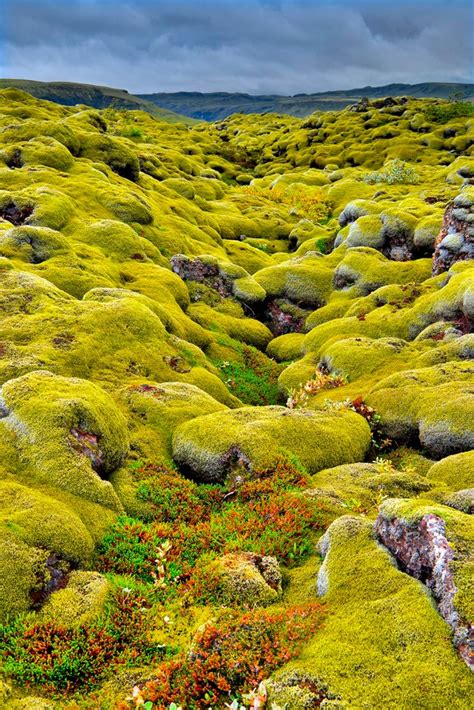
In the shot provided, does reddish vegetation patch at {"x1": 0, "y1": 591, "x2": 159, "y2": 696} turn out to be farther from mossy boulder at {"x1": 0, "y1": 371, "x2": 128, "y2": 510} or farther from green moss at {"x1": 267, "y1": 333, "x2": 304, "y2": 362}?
green moss at {"x1": 267, "y1": 333, "x2": 304, "y2": 362}

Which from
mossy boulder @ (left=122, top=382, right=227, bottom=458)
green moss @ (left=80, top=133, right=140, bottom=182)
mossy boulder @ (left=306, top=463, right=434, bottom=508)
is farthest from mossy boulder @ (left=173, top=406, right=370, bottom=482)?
green moss @ (left=80, top=133, right=140, bottom=182)

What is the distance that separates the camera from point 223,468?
15172mm

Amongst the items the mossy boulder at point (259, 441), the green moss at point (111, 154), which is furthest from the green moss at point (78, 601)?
the green moss at point (111, 154)

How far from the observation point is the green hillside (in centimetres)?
827

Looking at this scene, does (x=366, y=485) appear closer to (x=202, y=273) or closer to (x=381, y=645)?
(x=381, y=645)

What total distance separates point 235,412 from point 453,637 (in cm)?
1039

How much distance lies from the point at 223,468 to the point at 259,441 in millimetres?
1378

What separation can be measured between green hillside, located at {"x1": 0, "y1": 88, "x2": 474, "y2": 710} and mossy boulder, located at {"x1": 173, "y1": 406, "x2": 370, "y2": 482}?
0.23ft

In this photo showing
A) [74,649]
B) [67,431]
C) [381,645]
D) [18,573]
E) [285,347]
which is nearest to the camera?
[381,645]

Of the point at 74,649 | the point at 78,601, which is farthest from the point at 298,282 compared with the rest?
the point at 74,649

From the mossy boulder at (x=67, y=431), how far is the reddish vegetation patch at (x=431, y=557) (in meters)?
6.59

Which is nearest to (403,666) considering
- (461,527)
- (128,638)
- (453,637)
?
(453,637)

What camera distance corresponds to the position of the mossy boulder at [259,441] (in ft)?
49.9

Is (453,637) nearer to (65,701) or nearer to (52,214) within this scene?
A: (65,701)
